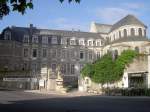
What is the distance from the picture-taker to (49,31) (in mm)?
75812

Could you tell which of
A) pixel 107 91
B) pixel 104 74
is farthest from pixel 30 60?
pixel 107 91

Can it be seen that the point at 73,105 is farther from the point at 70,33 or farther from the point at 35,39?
the point at 70,33

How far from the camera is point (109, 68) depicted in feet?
153

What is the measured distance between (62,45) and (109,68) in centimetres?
2837

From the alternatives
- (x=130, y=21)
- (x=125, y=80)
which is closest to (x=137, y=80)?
(x=125, y=80)

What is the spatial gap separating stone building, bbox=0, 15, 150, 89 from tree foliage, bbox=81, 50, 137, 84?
14.7m

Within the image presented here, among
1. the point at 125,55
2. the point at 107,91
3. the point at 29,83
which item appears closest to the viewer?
the point at 107,91

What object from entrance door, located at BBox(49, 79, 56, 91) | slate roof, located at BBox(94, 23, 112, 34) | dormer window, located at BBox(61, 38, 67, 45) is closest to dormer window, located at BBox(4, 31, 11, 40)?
dormer window, located at BBox(61, 38, 67, 45)

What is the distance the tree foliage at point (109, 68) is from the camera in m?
44.2

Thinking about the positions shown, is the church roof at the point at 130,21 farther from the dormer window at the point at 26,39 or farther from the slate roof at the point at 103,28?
the dormer window at the point at 26,39

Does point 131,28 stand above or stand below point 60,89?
above

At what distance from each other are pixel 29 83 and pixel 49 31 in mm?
23720

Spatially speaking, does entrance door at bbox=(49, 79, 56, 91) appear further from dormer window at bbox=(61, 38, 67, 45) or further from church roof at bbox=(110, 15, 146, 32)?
church roof at bbox=(110, 15, 146, 32)

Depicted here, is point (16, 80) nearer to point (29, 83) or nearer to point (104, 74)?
point (29, 83)
